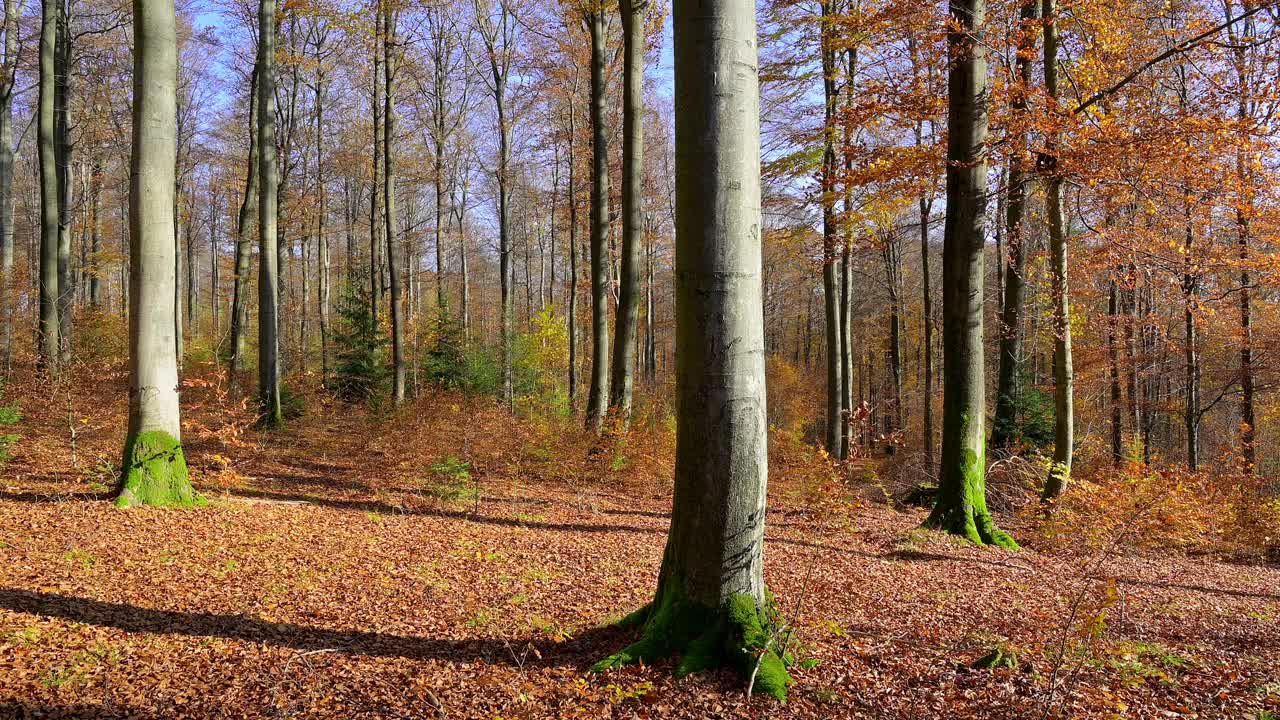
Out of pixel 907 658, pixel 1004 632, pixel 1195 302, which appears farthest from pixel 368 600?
pixel 1195 302

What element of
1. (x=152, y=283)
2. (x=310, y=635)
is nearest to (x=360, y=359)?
(x=152, y=283)

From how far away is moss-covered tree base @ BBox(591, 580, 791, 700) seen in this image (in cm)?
329

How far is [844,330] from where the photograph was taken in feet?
49.8

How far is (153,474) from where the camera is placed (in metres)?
6.60

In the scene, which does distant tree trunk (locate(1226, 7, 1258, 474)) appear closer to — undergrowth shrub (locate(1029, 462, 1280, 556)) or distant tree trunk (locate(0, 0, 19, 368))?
undergrowth shrub (locate(1029, 462, 1280, 556))

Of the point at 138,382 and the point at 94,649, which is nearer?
the point at 94,649

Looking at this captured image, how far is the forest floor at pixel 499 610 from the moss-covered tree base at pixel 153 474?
0.32 meters

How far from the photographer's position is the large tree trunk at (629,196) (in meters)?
11.2

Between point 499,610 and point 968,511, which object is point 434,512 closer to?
point 499,610

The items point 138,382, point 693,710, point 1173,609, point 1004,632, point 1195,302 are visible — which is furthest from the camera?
point 1195,302

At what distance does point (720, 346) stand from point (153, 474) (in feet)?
20.5

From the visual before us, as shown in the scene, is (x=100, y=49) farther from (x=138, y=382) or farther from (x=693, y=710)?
(x=693, y=710)

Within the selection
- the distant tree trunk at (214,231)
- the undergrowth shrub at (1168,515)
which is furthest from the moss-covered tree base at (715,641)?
the distant tree trunk at (214,231)

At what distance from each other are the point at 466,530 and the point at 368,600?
2571 millimetres
